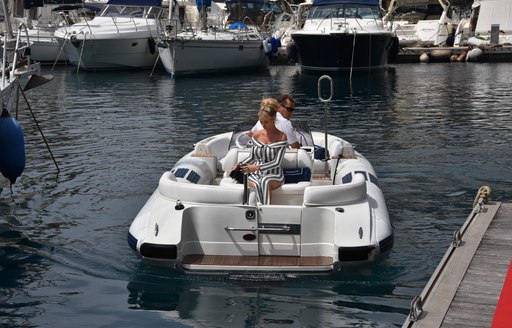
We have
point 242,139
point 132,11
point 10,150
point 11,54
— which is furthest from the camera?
point 132,11

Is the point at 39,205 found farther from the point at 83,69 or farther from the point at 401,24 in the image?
the point at 401,24

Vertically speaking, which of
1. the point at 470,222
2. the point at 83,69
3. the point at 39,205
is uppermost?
the point at 470,222

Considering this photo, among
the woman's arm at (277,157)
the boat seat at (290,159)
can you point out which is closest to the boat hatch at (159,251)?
the woman's arm at (277,157)

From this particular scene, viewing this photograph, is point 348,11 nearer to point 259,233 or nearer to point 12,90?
point 12,90

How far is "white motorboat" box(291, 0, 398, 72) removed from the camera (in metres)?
35.0

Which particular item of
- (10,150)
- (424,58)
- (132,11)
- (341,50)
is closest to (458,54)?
(424,58)

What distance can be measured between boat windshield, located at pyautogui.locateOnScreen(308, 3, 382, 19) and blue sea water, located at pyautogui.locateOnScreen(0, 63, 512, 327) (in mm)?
8172

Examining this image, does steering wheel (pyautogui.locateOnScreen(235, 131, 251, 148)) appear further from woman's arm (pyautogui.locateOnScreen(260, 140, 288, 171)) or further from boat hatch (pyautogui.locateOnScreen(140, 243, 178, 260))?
boat hatch (pyautogui.locateOnScreen(140, 243, 178, 260))

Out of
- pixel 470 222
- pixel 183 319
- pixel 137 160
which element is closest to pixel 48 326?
Result: pixel 183 319

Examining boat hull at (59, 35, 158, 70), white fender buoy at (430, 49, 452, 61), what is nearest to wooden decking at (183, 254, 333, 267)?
boat hull at (59, 35, 158, 70)

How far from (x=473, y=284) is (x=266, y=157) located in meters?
2.94

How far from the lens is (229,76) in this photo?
36.2 metres

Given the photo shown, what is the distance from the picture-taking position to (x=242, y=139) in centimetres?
1115

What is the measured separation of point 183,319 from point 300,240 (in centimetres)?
147
